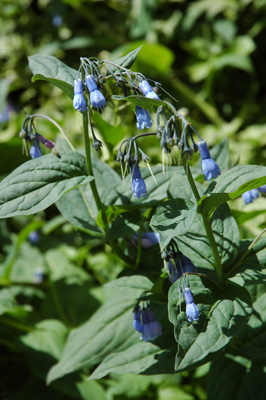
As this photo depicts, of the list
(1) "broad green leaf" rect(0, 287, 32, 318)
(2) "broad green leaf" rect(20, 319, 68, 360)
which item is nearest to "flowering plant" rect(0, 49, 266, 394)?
(2) "broad green leaf" rect(20, 319, 68, 360)

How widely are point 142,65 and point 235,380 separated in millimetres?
3157

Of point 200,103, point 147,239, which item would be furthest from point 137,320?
point 200,103

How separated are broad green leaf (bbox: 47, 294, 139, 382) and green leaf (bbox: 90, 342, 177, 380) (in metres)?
0.17

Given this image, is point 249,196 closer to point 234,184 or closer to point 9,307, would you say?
point 234,184

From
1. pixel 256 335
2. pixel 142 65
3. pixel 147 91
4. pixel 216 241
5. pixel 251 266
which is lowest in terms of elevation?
pixel 256 335

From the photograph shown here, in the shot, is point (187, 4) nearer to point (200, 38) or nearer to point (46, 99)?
point (200, 38)

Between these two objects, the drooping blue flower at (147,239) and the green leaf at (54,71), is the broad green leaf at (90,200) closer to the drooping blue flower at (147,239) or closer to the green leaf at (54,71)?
the drooping blue flower at (147,239)

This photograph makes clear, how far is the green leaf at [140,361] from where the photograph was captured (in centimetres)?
167

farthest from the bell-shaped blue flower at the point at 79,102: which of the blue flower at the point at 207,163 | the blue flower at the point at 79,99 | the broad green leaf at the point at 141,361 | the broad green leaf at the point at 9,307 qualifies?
the broad green leaf at the point at 9,307

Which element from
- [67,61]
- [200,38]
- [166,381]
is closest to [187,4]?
[200,38]

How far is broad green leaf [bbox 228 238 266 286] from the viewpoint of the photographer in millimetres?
1502

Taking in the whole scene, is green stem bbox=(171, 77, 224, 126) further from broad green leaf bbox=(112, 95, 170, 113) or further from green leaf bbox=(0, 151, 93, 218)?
broad green leaf bbox=(112, 95, 170, 113)

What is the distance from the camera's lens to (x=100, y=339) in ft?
6.58

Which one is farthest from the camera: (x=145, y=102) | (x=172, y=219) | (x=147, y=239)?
(x=147, y=239)
